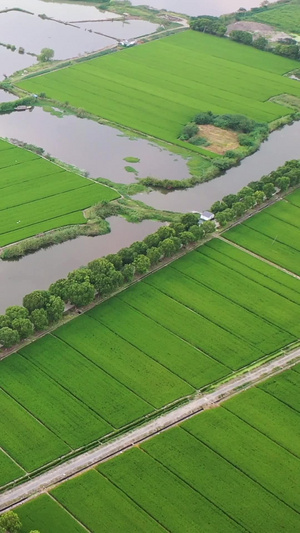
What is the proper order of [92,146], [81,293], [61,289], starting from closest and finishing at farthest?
[81,293], [61,289], [92,146]

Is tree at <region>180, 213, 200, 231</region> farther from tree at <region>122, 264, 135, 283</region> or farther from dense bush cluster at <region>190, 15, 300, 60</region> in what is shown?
dense bush cluster at <region>190, 15, 300, 60</region>

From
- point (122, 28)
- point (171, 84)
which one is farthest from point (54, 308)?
point (122, 28)

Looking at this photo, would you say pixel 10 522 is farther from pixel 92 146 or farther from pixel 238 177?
pixel 92 146

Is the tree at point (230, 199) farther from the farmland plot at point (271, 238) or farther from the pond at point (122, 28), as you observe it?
the pond at point (122, 28)

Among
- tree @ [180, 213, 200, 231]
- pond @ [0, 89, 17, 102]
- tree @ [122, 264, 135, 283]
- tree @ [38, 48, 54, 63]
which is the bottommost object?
tree @ [122, 264, 135, 283]

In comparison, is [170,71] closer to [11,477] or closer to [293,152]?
[293,152]

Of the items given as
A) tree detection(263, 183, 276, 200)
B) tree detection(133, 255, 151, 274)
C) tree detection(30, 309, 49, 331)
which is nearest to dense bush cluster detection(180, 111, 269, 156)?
tree detection(263, 183, 276, 200)
